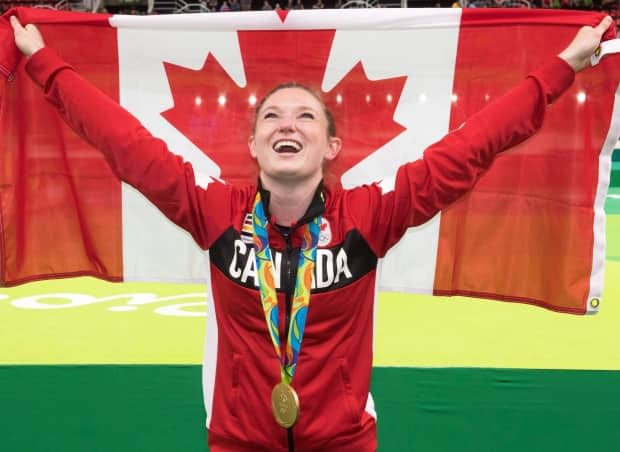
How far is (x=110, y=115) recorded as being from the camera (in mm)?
1916

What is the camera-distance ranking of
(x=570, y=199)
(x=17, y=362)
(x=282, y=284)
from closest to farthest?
(x=282, y=284) → (x=570, y=199) → (x=17, y=362)

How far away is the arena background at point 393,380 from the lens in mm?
3062

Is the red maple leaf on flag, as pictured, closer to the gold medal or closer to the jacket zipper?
the jacket zipper

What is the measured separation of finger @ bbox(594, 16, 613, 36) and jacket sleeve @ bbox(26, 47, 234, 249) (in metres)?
1.36

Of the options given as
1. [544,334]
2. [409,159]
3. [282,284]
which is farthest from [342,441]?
[544,334]

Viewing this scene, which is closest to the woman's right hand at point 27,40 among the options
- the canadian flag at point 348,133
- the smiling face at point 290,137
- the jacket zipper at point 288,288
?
the canadian flag at point 348,133

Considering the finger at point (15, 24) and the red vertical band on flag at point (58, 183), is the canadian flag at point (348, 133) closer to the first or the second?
the red vertical band on flag at point (58, 183)

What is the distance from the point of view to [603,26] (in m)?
2.20

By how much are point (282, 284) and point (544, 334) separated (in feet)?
9.77

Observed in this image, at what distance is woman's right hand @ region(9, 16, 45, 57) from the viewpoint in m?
2.14

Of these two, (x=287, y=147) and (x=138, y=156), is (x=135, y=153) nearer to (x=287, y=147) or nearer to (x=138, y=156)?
(x=138, y=156)

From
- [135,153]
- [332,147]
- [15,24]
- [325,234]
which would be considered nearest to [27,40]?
[15,24]

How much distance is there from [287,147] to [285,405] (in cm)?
73

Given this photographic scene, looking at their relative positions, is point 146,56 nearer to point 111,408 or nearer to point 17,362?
point 111,408
